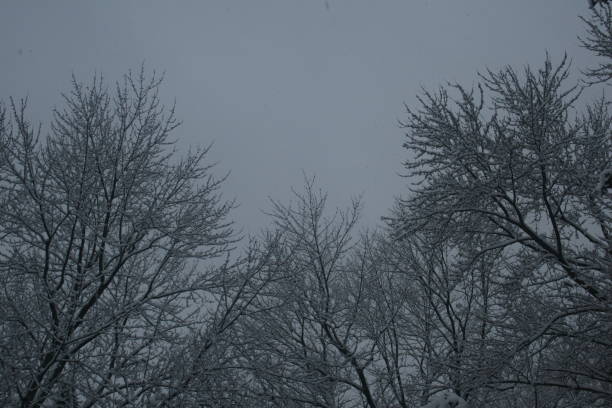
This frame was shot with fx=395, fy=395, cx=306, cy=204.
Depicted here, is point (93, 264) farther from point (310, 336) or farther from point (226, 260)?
point (310, 336)

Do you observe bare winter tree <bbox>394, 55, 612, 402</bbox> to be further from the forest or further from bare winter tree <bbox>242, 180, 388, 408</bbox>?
bare winter tree <bbox>242, 180, 388, 408</bbox>

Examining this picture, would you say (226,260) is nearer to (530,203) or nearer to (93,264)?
(93,264)

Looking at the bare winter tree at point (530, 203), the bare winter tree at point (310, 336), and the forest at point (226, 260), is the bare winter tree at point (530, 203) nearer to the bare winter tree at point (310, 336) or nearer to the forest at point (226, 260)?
the forest at point (226, 260)

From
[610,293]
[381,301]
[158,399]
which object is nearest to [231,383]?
[158,399]

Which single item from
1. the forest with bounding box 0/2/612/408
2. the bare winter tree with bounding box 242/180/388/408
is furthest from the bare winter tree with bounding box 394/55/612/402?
the bare winter tree with bounding box 242/180/388/408

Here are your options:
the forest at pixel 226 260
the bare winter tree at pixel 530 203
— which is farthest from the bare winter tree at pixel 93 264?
the bare winter tree at pixel 530 203

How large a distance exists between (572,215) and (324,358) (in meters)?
4.57

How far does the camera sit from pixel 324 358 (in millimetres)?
6902

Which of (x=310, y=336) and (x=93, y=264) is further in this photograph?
(x=310, y=336)

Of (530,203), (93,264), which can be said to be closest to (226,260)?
(93,264)

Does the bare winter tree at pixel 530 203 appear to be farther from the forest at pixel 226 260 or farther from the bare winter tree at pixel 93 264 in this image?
the bare winter tree at pixel 93 264

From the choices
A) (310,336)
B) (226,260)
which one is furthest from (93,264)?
(310,336)

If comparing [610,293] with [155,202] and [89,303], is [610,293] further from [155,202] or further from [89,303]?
[89,303]

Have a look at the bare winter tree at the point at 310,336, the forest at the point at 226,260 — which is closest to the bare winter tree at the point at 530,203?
the forest at the point at 226,260
